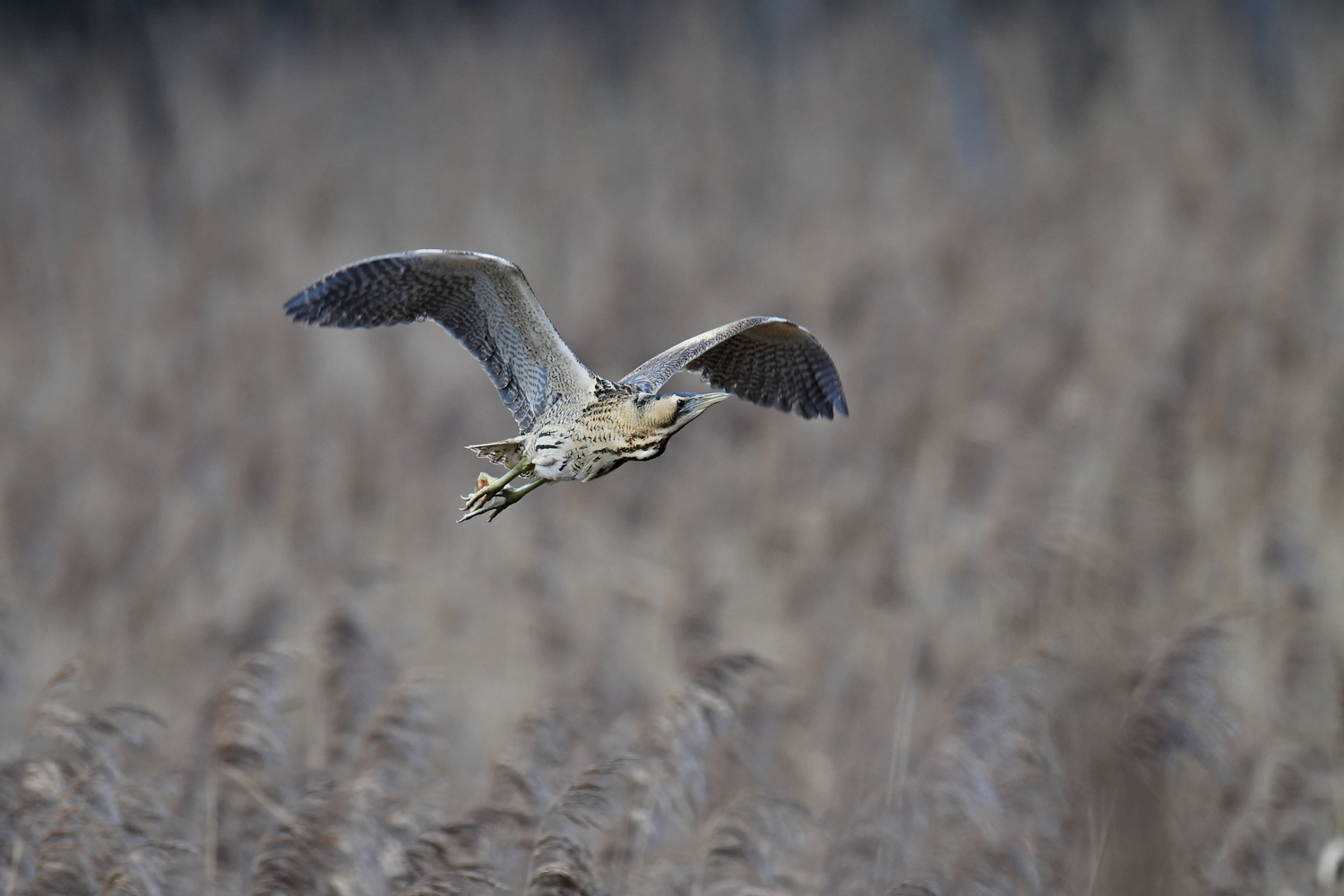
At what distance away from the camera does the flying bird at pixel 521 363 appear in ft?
8.56

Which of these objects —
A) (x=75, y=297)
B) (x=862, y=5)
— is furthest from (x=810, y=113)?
(x=75, y=297)

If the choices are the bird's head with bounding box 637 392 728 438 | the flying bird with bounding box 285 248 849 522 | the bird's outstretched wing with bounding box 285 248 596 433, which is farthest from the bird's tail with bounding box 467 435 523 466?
the bird's head with bounding box 637 392 728 438

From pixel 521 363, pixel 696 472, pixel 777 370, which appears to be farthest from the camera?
pixel 696 472

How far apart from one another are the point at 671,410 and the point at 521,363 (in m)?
0.59

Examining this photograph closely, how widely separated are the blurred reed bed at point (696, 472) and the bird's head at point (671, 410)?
1083mm

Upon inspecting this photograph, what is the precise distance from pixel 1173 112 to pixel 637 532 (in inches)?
256

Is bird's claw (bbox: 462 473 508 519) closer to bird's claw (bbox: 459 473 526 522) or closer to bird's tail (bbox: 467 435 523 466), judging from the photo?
bird's claw (bbox: 459 473 526 522)

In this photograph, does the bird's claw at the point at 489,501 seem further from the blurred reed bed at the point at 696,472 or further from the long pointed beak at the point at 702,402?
the blurred reed bed at the point at 696,472

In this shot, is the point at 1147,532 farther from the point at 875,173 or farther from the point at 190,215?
the point at 190,215

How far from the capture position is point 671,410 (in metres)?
2.56

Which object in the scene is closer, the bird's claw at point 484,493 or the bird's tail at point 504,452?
the bird's claw at point 484,493

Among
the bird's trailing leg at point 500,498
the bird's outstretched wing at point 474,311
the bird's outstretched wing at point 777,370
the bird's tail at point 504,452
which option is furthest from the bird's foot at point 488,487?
the bird's outstretched wing at point 777,370

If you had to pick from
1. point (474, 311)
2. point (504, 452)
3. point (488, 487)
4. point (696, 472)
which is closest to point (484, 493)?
point (488, 487)

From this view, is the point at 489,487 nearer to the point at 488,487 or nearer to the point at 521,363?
the point at 488,487
